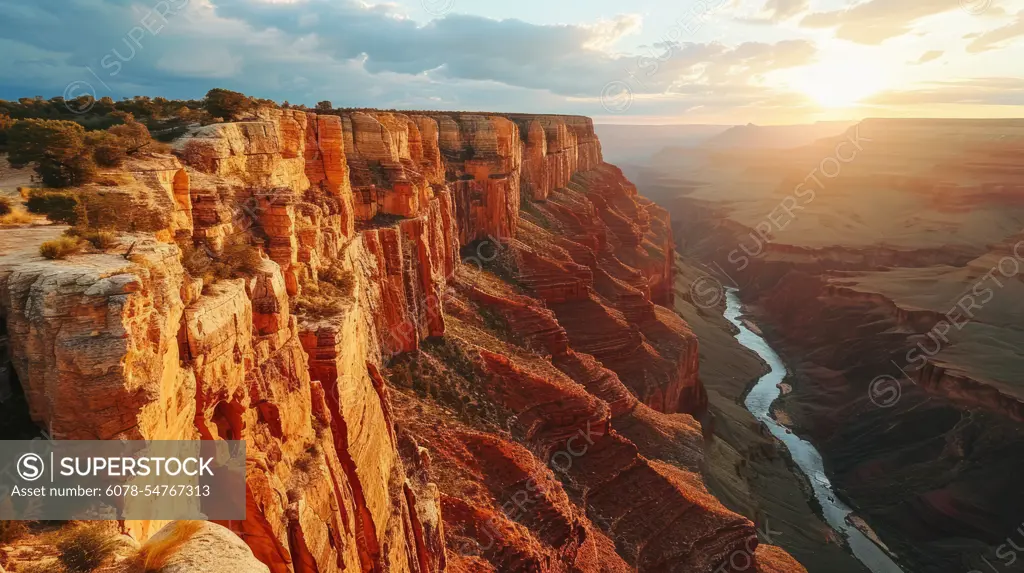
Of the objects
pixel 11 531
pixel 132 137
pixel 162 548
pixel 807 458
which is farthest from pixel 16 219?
pixel 807 458

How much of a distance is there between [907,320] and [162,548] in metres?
75.5

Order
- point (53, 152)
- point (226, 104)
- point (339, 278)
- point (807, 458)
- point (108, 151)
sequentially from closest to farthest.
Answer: point (53, 152), point (108, 151), point (339, 278), point (226, 104), point (807, 458)

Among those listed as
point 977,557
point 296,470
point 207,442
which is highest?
point 207,442

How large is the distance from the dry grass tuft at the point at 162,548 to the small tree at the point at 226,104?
46.0 ft

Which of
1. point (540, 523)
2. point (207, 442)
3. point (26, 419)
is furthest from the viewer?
point (540, 523)

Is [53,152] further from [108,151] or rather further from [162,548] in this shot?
[162,548]

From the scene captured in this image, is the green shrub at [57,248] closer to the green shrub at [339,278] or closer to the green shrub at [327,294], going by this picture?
the green shrub at [327,294]

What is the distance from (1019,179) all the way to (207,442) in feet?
442

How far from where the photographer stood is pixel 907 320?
6462 cm

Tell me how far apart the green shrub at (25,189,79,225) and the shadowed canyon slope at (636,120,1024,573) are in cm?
4746

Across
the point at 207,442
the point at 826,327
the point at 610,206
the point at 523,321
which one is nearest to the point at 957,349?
the point at 826,327

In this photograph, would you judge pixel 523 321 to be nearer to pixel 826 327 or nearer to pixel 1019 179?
pixel 826 327

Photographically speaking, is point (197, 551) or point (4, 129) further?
point (4, 129)

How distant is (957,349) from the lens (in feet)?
178
